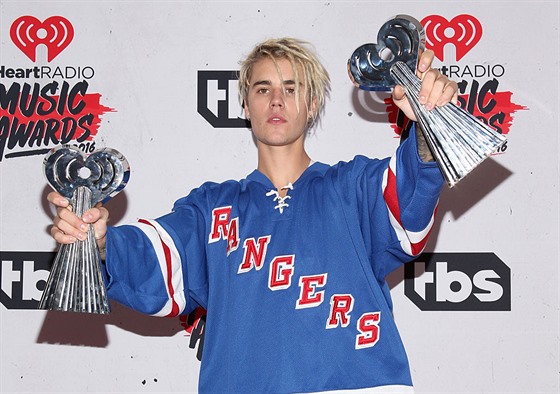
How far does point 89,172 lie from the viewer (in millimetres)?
1591

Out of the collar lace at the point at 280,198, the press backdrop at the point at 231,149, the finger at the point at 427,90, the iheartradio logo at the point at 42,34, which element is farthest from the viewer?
the iheartradio logo at the point at 42,34

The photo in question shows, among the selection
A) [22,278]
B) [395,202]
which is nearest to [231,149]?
[22,278]

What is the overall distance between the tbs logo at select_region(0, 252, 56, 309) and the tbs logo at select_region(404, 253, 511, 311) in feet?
3.21

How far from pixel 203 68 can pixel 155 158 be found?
0.27m

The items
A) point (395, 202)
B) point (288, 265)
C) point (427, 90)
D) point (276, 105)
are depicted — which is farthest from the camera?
point (276, 105)

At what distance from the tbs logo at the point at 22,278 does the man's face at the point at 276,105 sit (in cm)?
80

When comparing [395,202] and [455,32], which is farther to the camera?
[455,32]

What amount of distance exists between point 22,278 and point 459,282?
1.16m

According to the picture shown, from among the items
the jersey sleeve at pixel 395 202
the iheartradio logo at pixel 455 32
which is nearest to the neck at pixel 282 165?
the jersey sleeve at pixel 395 202

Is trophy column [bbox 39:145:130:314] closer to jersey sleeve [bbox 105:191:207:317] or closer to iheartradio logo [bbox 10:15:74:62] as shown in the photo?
jersey sleeve [bbox 105:191:207:317]

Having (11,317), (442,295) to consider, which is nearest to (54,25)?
(11,317)

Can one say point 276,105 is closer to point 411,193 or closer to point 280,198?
point 280,198

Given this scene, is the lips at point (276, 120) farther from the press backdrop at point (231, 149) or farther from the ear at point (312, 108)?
the press backdrop at point (231, 149)

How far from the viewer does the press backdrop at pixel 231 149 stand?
229cm
